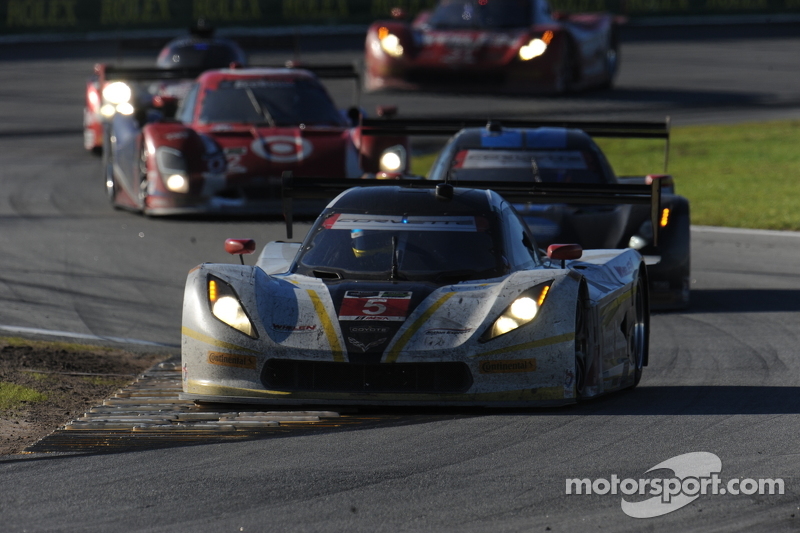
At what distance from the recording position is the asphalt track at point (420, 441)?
16.7 ft

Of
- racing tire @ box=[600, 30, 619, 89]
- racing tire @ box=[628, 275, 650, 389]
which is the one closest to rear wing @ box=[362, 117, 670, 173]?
racing tire @ box=[628, 275, 650, 389]

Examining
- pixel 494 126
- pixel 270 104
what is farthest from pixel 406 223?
pixel 270 104

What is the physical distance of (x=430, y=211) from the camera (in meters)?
8.04

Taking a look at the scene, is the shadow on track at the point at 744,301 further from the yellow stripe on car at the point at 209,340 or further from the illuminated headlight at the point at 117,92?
A: the illuminated headlight at the point at 117,92

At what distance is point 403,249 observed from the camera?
25.3 feet

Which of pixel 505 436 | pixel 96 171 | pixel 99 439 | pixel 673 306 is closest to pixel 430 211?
pixel 505 436

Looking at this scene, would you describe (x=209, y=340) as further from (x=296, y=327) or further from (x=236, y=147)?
(x=236, y=147)

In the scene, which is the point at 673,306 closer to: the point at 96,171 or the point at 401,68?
the point at 96,171

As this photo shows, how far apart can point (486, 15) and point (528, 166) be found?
1174 cm

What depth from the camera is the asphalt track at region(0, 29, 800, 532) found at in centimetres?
508

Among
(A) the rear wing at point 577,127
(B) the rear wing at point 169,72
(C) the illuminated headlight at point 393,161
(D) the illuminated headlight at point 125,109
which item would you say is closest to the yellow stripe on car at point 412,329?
(A) the rear wing at point 577,127

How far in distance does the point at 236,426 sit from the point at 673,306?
5.10m

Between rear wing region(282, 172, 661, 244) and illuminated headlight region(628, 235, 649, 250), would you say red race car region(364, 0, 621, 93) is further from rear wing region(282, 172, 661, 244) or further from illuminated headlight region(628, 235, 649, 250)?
rear wing region(282, 172, 661, 244)

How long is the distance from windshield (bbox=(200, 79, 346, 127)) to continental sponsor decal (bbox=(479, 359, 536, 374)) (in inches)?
341
